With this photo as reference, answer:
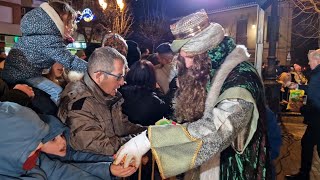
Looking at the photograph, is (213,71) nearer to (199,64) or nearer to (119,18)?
(199,64)

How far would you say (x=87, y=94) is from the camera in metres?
2.96

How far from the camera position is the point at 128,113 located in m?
4.08

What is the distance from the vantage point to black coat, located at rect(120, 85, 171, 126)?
4.06 meters

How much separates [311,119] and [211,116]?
4.87 metres

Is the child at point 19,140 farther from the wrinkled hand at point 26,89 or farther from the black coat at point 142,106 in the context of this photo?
the black coat at point 142,106

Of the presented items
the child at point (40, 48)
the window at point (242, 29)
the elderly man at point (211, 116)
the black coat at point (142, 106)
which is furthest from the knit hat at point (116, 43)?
the window at point (242, 29)

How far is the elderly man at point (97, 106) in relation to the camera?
113 inches

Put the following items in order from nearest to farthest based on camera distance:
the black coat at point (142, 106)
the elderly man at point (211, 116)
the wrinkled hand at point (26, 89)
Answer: the elderly man at point (211, 116) → the wrinkled hand at point (26, 89) → the black coat at point (142, 106)

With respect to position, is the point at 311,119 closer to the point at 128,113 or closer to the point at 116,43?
the point at 128,113

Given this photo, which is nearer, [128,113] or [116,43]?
[128,113]

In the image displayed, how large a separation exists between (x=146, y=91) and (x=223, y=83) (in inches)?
89.8

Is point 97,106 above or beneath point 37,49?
beneath

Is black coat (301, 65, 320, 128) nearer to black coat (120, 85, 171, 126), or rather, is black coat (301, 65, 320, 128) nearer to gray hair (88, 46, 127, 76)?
black coat (120, 85, 171, 126)

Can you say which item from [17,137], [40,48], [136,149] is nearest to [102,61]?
[40,48]
